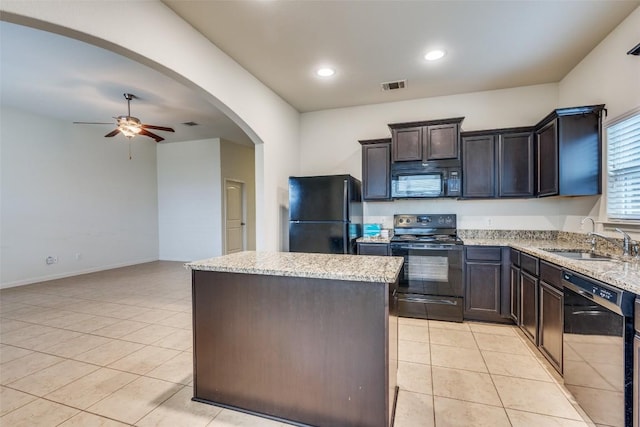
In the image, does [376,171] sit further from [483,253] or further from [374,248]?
[483,253]

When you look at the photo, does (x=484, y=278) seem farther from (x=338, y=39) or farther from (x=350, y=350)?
(x=338, y=39)

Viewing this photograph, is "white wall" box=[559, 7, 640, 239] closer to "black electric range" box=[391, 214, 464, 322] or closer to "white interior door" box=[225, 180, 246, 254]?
"black electric range" box=[391, 214, 464, 322]

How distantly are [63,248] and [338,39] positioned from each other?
6.09m

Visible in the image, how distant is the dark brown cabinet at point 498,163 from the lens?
3449mm

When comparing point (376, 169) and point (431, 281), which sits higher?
point (376, 169)

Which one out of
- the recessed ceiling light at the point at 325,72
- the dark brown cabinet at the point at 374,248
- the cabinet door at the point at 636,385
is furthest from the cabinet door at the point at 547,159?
the recessed ceiling light at the point at 325,72

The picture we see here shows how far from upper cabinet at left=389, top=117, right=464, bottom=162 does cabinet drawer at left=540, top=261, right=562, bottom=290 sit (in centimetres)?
161

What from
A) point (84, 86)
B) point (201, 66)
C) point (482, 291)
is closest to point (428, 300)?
point (482, 291)

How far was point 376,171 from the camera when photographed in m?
3.95

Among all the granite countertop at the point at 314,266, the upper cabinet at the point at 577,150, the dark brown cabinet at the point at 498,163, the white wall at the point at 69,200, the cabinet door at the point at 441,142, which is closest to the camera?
the granite countertop at the point at 314,266

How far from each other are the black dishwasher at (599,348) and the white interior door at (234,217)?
6323 mm

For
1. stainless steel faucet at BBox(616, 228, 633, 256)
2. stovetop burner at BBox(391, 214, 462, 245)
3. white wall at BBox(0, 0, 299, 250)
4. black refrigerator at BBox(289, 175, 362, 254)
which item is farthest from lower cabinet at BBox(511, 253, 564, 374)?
white wall at BBox(0, 0, 299, 250)

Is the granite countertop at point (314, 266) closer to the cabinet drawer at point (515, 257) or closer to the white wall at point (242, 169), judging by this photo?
the cabinet drawer at point (515, 257)

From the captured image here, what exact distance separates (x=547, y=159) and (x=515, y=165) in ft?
1.31
